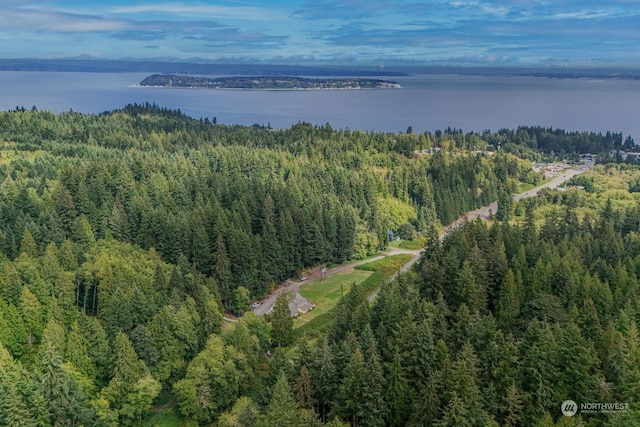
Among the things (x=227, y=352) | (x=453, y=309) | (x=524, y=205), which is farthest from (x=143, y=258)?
(x=524, y=205)

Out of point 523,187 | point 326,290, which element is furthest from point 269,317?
point 523,187

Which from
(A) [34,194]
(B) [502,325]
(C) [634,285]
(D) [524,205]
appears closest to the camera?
(B) [502,325]

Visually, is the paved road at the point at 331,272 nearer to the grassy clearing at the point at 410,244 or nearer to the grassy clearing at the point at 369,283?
the grassy clearing at the point at 369,283

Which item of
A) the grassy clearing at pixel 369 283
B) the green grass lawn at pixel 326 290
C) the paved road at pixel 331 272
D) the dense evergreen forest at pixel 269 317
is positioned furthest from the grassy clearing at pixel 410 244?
the green grass lawn at pixel 326 290

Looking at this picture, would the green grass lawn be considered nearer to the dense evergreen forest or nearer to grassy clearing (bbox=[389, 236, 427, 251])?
the dense evergreen forest

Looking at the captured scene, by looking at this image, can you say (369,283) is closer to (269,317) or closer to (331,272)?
(331,272)

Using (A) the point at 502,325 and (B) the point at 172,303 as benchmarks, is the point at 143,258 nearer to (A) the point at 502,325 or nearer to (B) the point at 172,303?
(B) the point at 172,303
